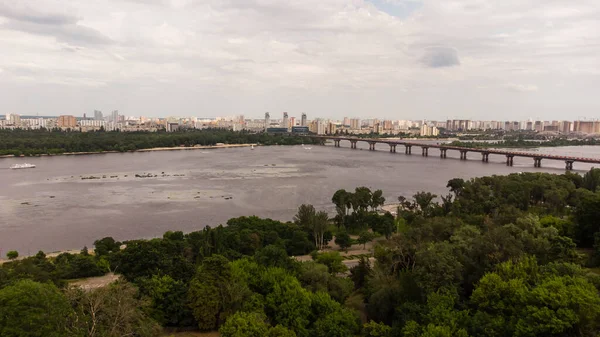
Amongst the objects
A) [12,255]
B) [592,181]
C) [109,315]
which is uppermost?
[592,181]

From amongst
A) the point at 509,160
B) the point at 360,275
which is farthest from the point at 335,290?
the point at 509,160

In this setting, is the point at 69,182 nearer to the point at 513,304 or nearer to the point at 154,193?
the point at 154,193

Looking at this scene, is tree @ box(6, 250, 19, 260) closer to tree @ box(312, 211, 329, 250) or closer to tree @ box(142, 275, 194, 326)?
tree @ box(142, 275, 194, 326)

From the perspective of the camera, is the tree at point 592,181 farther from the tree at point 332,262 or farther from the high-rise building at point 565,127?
the high-rise building at point 565,127

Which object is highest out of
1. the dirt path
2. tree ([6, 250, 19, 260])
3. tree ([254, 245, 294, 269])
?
tree ([254, 245, 294, 269])

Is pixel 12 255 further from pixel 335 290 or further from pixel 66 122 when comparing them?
pixel 66 122

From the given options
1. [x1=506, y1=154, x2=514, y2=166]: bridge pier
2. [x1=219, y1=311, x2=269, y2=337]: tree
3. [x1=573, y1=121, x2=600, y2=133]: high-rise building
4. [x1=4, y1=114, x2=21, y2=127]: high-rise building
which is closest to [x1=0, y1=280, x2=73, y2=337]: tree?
[x1=219, y1=311, x2=269, y2=337]: tree

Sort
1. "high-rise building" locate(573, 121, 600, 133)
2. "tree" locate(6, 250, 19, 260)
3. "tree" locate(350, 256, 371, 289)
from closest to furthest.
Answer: "tree" locate(350, 256, 371, 289), "tree" locate(6, 250, 19, 260), "high-rise building" locate(573, 121, 600, 133)
